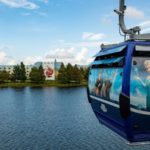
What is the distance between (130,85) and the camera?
8.40m

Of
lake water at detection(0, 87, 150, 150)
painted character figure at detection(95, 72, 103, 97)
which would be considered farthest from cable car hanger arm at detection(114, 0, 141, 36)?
lake water at detection(0, 87, 150, 150)

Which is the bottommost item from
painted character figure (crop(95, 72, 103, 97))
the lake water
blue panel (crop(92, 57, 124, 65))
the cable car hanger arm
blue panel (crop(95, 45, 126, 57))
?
the lake water

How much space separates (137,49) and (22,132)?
Result: 56.0 metres

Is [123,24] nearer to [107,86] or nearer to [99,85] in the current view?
[107,86]

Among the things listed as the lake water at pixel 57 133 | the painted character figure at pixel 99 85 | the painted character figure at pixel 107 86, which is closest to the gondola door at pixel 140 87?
the painted character figure at pixel 107 86

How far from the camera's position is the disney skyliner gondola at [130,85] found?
27.6 ft

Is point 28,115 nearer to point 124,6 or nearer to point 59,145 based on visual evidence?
point 59,145

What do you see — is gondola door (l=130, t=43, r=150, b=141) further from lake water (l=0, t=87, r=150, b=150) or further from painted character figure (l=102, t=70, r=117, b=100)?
lake water (l=0, t=87, r=150, b=150)

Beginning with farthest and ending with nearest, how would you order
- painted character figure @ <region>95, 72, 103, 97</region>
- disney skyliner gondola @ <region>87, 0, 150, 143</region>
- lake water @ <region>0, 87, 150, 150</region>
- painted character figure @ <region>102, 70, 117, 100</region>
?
lake water @ <region>0, 87, 150, 150</region>
painted character figure @ <region>95, 72, 103, 97</region>
painted character figure @ <region>102, 70, 117, 100</region>
disney skyliner gondola @ <region>87, 0, 150, 143</region>

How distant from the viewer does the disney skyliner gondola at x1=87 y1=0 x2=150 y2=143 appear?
842 centimetres

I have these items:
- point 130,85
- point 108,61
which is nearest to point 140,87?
point 130,85

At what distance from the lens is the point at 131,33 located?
880 centimetres

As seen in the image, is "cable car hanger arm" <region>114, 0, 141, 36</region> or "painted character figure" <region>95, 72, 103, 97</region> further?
"painted character figure" <region>95, 72, 103, 97</region>

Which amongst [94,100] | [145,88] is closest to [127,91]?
[145,88]
